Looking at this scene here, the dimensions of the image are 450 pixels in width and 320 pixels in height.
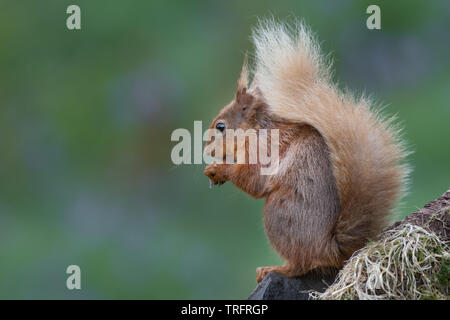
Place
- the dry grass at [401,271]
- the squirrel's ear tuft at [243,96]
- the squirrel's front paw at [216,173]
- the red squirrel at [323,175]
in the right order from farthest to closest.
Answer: the squirrel's ear tuft at [243,96] → the squirrel's front paw at [216,173] → the red squirrel at [323,175] → the dry grass at [401,271]

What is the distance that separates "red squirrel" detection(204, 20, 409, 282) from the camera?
2143mm

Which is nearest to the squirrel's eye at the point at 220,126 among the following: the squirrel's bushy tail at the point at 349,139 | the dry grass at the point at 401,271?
the squirrel's bushy tail at the point at 349,139

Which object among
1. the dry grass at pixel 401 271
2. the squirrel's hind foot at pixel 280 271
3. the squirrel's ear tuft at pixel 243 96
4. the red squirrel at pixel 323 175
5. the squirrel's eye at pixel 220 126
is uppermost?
the squirrel's ear tuft at pixel 243 96

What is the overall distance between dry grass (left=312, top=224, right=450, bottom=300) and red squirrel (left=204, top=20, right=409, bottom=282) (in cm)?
25

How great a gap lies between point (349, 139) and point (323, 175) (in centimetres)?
15

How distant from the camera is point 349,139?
217 centimetres

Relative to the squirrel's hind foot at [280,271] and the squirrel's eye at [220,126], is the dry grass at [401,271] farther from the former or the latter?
the squirrel's eye at [220,126]

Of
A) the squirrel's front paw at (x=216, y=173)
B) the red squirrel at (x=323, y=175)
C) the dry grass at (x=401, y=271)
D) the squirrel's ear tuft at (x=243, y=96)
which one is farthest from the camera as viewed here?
the squirrel's ear tuft at (x=243, y=96)

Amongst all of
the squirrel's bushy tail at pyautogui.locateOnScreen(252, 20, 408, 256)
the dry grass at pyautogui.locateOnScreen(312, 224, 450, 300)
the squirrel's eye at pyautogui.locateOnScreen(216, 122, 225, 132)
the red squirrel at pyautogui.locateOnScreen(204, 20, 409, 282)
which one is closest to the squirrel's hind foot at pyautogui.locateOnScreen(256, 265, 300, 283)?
the red squirrel at pyautogui.locateOnScreen(204, 20, 409, 282)

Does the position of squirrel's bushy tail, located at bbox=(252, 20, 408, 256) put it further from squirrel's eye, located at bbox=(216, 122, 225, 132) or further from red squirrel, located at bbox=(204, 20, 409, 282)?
squirrel's eye, located at bbox=(216, 122, 225, 132)

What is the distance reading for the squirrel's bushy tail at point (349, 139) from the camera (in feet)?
7.06

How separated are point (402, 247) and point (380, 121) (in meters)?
0.56

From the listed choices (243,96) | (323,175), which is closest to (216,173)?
(243,96)

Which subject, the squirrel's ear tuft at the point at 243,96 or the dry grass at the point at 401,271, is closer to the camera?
the dry grass at the point at 401,271
